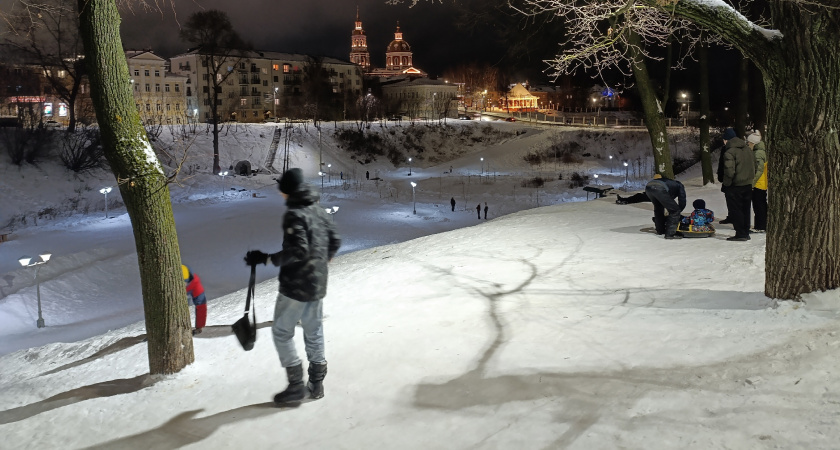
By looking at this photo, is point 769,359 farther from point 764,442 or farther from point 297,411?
point 297,411

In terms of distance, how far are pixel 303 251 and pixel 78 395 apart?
2.92 m

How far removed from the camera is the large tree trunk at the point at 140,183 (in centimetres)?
609

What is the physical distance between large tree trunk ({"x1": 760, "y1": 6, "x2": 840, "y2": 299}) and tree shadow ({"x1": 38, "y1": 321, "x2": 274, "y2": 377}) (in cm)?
576

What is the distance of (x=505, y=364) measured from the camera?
5.37 m

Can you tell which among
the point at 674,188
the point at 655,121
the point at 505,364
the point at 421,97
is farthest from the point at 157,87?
the point at 505,364

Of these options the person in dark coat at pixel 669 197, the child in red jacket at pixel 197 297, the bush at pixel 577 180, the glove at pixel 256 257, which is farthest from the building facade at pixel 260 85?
the glove at pixel 256 257

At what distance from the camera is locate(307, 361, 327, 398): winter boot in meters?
4.97

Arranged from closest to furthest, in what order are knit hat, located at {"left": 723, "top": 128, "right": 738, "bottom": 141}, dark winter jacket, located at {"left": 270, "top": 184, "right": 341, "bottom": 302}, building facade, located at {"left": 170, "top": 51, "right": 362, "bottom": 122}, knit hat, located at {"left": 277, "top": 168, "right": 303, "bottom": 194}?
dark winter jacket, located at {"left": 270, "top": 184, "right": 341, "bottom": 302} < knit hat, located at {"left": 277, "top": 168, "right": 303, "bottom": 194} < knit hat, located at {"left": 723, "top": 128, "right": 738, "bottom": 141} < building facade, located at {"left": 170, "top": 51, "right": 362, "bottom": 122}

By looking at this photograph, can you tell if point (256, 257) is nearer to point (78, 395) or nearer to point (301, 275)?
point (301, 275)

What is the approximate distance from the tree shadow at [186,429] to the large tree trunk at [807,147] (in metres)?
4.96

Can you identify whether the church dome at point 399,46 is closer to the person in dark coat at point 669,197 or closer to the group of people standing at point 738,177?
the person in dark coat at point 669,197

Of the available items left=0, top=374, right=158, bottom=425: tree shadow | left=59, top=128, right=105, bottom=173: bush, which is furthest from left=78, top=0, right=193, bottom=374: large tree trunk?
left=59, top=128, right=105, bottom=173: bush

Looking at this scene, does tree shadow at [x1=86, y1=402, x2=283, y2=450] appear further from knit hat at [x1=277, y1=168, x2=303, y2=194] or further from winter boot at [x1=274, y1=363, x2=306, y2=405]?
knit hat at [x1=277, y1=168, x2=303, y2=194]

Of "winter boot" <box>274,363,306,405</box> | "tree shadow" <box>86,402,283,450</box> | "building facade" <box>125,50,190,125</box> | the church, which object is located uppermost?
the church
